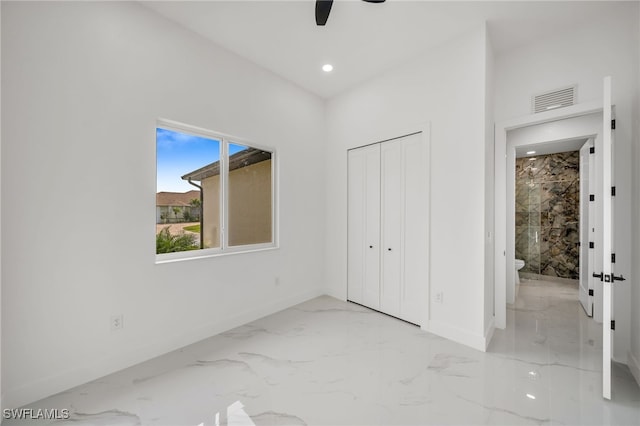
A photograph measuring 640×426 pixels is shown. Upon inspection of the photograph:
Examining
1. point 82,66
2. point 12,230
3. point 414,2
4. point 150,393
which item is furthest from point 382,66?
point 150,393

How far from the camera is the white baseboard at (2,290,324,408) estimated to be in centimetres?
184

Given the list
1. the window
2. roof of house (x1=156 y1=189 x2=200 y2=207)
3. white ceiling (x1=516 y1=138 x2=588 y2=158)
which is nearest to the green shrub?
the window

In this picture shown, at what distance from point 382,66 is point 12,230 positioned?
12.2ft

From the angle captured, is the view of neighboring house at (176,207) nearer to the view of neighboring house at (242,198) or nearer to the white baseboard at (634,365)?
the view of neighboring house at (242,198)

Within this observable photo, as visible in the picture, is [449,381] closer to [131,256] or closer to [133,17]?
[131,256]

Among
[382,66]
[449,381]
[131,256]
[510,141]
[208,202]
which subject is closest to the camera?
[449,381]

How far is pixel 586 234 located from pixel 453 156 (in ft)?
8.24

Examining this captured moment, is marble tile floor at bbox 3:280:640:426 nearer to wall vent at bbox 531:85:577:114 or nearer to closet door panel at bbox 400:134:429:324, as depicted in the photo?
closet door panel at bbox 400:134:429:324

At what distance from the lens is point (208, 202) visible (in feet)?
10.0

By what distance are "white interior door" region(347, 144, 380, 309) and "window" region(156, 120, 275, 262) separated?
114cm

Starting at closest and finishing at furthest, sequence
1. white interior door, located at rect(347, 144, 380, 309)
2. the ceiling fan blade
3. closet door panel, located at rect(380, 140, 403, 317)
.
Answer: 1. the ceiling fan blade
2. closet door panel, located at rect(380, 140, 403, 317)
3. white interior door, located at rect(347, 144, 380, 309)

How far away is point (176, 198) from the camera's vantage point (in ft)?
9.07

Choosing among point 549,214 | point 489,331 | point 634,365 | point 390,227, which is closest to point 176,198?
point 390,227

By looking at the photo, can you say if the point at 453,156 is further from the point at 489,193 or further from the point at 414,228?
the point at 414,228
